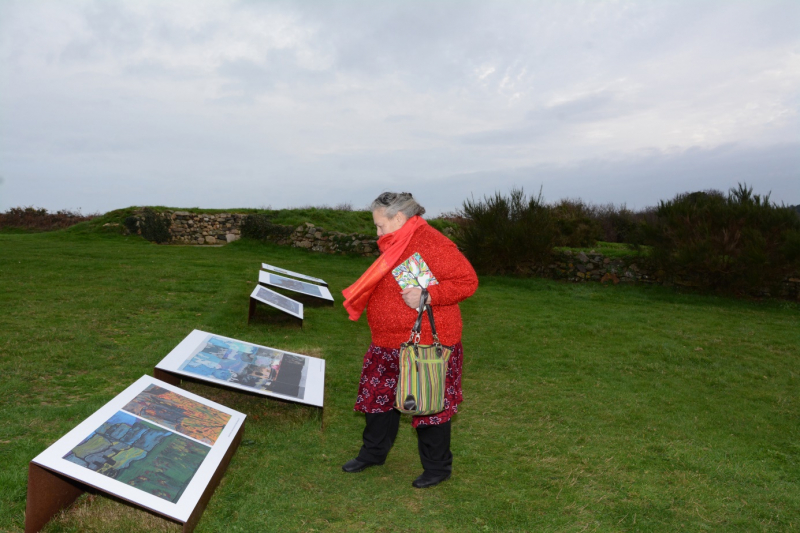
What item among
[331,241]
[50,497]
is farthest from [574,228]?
[50,497]

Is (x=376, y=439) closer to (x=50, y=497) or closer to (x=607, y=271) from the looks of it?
(x=50, y=497)

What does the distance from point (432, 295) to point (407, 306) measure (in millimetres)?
226

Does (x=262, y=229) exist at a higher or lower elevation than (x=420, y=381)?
higher

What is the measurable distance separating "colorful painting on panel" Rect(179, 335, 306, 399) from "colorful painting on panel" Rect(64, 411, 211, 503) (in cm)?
113

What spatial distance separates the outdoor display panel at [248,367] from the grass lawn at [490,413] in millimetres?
360

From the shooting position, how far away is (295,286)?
10500 mm

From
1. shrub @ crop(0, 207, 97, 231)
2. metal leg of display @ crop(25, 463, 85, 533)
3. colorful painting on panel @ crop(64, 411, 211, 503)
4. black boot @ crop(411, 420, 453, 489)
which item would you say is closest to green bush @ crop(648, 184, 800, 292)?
black boot @ crop(411, 420, 453, 489)

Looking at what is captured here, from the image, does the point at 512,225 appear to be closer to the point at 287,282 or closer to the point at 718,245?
the point at 718,245

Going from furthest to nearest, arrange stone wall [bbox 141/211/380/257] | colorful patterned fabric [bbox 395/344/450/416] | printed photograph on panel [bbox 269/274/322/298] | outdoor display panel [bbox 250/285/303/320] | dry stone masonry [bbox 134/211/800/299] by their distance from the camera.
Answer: stone wall [bbox 141/211/380/257] < dry stone masonry [bbox 134/211/800/299] < printed photograph on panel [bbox 269/274/322/298] < outdoor display panel [bbox 250/285/303/320] < colorful patterned fabric [bbox 395/344/450/416]

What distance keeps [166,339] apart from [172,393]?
3.61m

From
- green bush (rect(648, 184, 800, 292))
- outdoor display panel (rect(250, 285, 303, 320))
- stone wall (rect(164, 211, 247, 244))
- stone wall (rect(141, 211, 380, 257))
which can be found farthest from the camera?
stone wall (rect(164, 211, 247, 244))

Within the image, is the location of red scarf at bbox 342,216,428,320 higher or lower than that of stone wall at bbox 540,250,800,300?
higher

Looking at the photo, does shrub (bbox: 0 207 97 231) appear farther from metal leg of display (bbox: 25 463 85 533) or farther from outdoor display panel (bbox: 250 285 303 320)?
metal leg of display (bbox: 25 463 85 533)

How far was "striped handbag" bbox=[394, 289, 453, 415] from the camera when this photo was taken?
331cm
